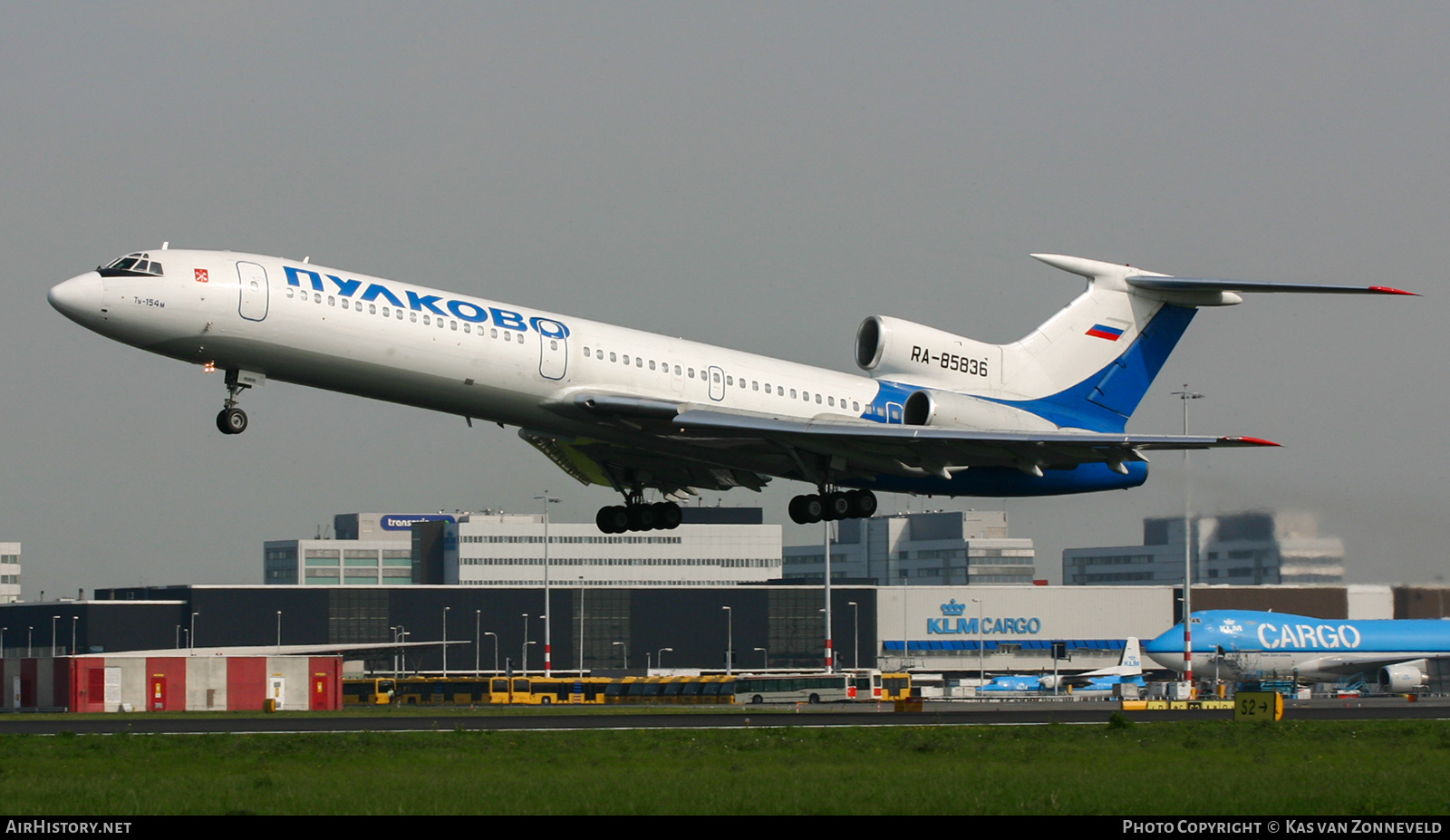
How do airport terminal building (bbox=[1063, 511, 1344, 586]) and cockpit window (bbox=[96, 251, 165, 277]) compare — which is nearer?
cockpit window (bbox=[96, 251, 165, 277])

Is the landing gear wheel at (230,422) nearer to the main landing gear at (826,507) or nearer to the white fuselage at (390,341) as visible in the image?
the white fuselage at (390,341)

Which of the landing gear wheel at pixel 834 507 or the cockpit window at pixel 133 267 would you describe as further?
the landing gear wheel at pixel 834 507

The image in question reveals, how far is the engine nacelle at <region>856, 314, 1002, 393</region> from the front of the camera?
120ft

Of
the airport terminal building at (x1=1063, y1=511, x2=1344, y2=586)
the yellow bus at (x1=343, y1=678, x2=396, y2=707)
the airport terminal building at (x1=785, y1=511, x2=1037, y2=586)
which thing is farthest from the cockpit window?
the airport terminal building at (x1=785, y1=511, x2=1037, y2=586)

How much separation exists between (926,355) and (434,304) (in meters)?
12.0

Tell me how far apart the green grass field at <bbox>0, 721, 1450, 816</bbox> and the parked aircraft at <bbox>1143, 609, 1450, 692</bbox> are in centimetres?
3678

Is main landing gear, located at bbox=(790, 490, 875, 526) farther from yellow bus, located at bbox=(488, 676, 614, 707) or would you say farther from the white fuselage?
yellow bus, located at bbox=(488, 676, 614, 707)

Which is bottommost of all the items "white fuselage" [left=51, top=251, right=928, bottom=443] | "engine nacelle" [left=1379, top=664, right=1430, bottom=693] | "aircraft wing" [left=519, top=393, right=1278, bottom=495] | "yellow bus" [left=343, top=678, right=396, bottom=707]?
"yellow bus" [left=343, top=678, right=396, bottom=707]

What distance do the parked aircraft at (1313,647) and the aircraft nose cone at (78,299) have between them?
53.6m

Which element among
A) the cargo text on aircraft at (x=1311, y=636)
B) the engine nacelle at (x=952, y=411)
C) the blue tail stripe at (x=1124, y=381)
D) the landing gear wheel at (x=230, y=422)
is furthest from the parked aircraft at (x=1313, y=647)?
the landing gear wheel at (x=230, y=422)

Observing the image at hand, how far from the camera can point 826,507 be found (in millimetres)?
36469

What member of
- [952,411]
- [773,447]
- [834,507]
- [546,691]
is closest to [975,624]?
[546,691]

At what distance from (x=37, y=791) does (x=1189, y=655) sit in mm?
56968

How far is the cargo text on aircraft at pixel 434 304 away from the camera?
29.5m
